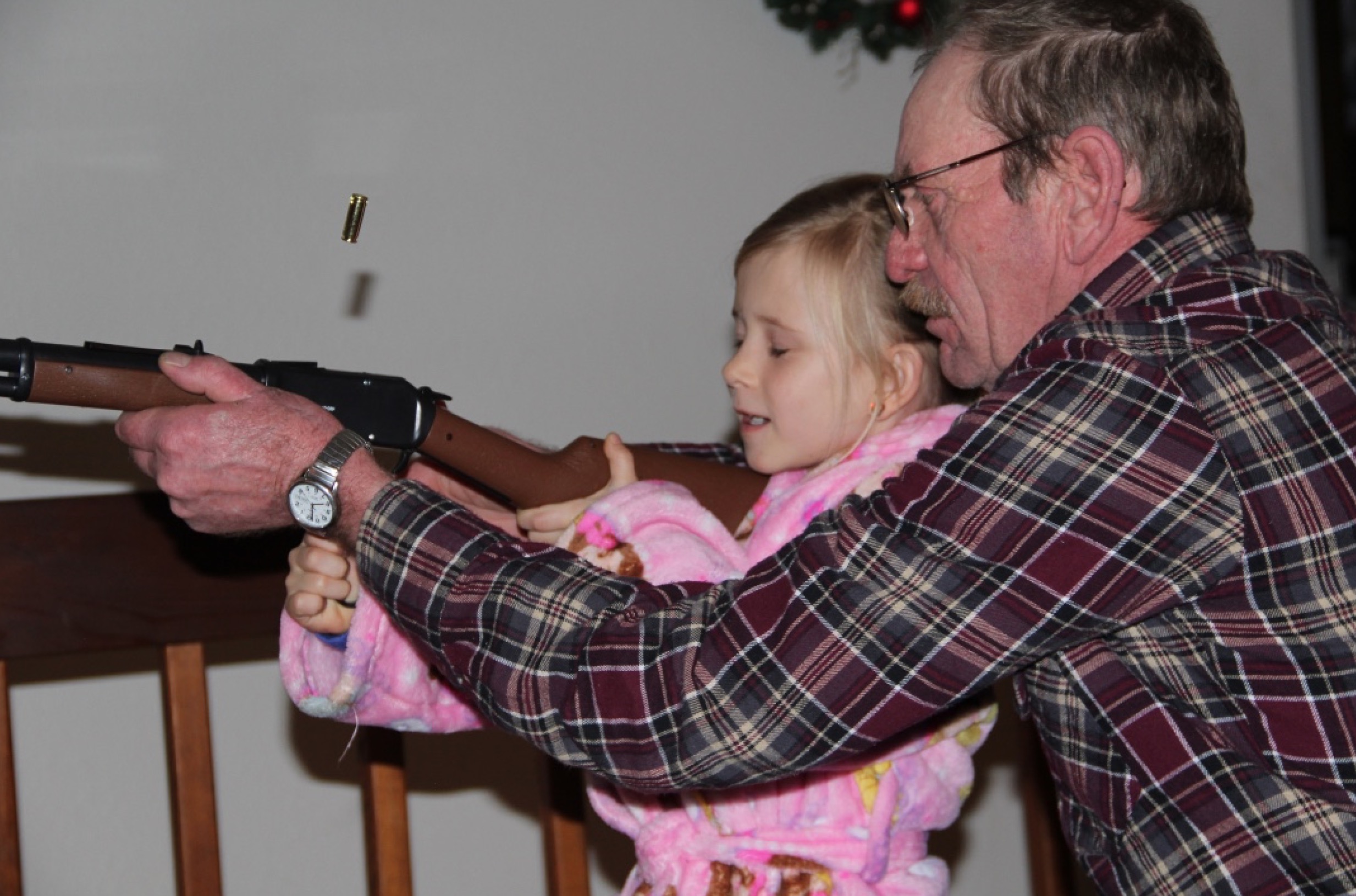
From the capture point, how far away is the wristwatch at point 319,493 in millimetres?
1381

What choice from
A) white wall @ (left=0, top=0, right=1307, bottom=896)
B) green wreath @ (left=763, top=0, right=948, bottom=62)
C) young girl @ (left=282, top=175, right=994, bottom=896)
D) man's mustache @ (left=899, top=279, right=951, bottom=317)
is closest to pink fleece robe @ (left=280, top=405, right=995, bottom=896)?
young girl @ (left=282, top=175, right=994, bottom=896)

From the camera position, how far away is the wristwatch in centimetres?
138

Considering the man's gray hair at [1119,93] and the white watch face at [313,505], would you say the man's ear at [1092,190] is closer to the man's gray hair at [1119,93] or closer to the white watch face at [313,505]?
the man's gray hair at [1119,93]

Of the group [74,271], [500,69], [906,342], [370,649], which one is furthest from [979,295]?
[74,271]

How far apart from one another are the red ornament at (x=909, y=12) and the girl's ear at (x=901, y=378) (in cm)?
94

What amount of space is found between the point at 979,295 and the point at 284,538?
104cm

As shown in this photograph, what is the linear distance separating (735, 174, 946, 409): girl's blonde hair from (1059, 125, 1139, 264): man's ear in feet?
0.96

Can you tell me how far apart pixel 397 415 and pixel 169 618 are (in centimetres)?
54

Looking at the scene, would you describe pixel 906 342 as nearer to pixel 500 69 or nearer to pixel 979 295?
pixel 979 295

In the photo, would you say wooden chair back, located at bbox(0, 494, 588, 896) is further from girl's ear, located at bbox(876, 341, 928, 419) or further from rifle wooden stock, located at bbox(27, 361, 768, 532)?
girl's ear, located at bbox(876, 341, 928, 419)

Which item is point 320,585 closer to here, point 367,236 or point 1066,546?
point 367,236

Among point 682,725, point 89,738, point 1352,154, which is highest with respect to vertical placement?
point 1352,154

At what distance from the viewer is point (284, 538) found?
1.97 meters

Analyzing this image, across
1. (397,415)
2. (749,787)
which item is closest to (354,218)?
(397,415)
